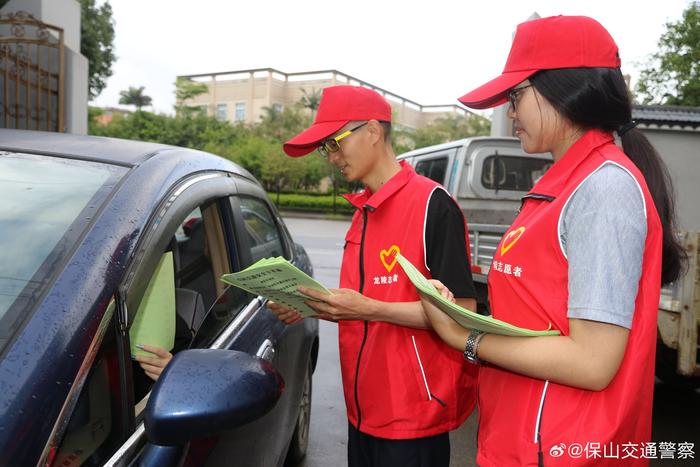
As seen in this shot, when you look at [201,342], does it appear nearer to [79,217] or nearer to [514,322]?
[79,217]

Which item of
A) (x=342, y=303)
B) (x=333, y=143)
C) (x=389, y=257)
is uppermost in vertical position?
(x=333, y=143)

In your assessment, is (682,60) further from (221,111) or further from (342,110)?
(221,111)

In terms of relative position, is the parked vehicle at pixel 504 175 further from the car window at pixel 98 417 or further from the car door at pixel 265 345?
the car window at pixel 98 417

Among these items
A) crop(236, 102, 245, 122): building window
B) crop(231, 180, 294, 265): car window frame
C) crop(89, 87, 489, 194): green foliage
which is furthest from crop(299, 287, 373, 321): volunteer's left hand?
crop(236, 102, 245, 122): building window

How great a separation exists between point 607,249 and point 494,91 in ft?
1.38

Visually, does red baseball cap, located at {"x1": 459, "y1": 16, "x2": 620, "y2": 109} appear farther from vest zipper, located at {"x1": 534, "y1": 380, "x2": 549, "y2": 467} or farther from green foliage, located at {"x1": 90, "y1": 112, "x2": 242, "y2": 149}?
green foliage, located at {"x1": 90, "y1": 112, "x2": 242, "y2": 149}

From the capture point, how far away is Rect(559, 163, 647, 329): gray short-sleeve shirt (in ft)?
3.57

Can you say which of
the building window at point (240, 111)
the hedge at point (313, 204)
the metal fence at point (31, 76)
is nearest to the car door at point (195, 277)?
the metal fence at point (31, 76)

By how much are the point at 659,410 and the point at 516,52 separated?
422 cm

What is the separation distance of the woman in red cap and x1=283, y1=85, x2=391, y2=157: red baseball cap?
0.66 m

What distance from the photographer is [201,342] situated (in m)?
1.74

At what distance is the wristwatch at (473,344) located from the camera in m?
1.27

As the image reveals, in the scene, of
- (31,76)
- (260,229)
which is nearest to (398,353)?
(260,229)

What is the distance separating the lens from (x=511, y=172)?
6.96 m
